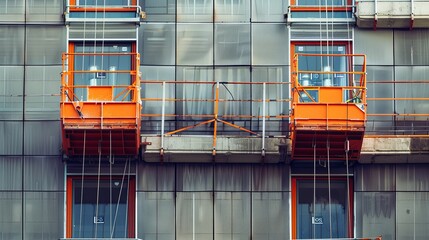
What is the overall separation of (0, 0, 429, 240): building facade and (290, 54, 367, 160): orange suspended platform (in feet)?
1.46

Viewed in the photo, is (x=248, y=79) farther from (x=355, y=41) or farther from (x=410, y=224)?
(x=410, y=224)

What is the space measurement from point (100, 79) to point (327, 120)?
5945 mm

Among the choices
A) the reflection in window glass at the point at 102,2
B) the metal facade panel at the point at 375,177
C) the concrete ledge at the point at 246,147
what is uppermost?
the reflection in window glass at the point at 102,2

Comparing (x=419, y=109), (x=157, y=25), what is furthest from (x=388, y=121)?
(x=157, y=25)

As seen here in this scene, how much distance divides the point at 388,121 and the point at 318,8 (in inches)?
129

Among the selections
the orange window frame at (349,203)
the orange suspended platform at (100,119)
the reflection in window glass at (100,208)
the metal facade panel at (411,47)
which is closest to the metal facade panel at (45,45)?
the orange suspended platform at (100,119)

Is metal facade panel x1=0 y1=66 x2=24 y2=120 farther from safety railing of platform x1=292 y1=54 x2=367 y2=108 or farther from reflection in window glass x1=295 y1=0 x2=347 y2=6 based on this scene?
reflection in window glass x1=295 y1=0 x2=347 y2=6

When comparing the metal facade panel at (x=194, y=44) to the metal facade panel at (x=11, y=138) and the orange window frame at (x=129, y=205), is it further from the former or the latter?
the metal facade panel at (x=11, y=138)

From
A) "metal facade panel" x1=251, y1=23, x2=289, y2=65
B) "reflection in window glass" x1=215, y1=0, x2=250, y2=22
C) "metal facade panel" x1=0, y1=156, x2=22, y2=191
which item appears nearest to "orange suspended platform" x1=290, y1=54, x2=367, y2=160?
"metal facade panel" x1=251, y1=23, x2=289, y2=65

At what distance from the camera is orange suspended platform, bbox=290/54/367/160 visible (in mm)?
35469

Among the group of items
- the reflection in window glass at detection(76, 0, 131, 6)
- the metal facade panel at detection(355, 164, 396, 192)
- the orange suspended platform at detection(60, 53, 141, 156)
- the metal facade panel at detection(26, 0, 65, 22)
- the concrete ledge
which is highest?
the reflection in window glass at detection(76, 0, 131, 6)

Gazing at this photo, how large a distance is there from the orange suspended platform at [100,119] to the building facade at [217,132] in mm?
514

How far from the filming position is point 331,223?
37.1m

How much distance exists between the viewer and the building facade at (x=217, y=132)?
3681 cm
